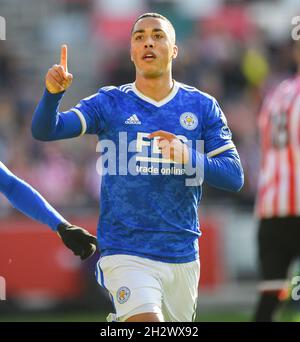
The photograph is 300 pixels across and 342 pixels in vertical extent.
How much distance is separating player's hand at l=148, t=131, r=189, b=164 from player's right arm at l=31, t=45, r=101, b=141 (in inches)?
19.6

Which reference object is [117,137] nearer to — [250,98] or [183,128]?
[183,128]

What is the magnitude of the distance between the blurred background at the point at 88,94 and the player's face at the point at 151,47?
18.6 ft

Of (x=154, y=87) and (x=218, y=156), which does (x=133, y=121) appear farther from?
(x=218, y=156)

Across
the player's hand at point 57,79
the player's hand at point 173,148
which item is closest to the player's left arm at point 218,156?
the player's hand at point 173,148

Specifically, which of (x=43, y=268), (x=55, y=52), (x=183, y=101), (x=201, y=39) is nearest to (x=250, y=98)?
(x=201, y=39)

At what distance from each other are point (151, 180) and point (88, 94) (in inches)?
439

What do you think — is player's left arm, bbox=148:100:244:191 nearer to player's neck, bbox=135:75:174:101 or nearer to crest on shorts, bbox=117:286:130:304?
player's neck, bbox=135:75:174:101

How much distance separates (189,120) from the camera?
5.97 metres

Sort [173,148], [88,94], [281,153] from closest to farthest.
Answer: [173,148]
[281,153]
[88,94]

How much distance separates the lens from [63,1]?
1872 cm

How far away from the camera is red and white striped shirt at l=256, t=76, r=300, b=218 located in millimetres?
7934

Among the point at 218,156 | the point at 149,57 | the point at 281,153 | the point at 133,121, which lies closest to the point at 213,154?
the point at 218,156

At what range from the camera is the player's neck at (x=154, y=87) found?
19.9 feet
